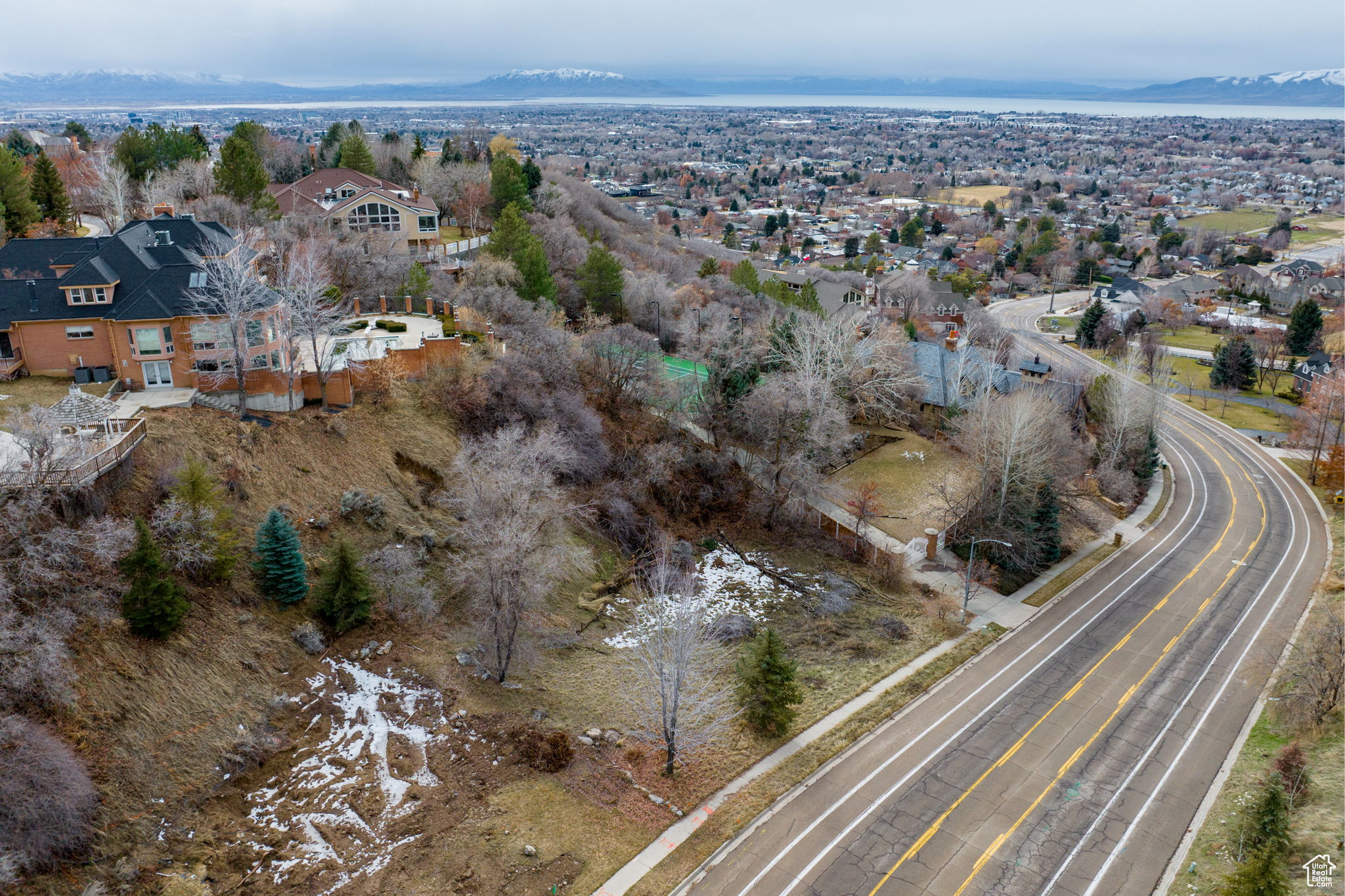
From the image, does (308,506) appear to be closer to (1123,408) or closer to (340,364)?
(340,364)

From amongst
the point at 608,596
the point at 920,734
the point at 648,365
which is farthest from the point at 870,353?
the point at 920,734

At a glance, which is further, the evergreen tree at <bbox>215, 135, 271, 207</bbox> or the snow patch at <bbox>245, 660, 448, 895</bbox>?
the evergreen tree at <bbox>215, 135, 271, 207</bbox>

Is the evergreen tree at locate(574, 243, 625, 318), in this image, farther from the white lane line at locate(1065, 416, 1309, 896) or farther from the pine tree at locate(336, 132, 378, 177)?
the white lane line at locate(1065, 416, 1309, 896)

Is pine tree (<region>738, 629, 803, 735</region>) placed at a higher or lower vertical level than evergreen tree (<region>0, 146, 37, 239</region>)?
lower

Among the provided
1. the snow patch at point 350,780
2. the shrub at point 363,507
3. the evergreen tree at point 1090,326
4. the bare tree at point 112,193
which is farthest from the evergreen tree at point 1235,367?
the bare tree at point 112,193

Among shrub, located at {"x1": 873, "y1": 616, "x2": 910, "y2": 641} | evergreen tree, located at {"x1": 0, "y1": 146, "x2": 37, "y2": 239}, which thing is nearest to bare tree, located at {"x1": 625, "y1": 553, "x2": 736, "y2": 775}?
shrub, located at {"x1": 873, "y1": 616, "x2": 910, "y2": 641}

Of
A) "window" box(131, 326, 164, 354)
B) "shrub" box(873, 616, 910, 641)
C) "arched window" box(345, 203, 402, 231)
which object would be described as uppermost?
"arched window" box(345, 203, 402, 231)

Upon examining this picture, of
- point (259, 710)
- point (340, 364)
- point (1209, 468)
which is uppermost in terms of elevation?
point (340, 364)
